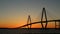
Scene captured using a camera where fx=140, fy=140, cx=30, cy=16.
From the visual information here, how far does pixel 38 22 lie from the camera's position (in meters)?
16.1

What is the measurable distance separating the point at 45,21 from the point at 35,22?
120 cm

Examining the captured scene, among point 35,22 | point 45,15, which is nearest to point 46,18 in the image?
point 45,15

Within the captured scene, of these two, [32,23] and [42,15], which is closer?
[42,15]

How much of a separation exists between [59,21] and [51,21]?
3.14 feet

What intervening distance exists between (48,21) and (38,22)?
149 centimetres

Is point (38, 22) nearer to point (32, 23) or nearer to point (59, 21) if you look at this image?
Result: point (32, 23)

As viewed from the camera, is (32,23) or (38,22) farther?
(32,23)

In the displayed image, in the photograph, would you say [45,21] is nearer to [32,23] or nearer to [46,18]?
[46,18]

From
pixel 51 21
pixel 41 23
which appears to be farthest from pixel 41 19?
pixel 51 21

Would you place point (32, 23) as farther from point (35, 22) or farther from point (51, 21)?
point (51, 21)

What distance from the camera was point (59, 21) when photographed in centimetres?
1686

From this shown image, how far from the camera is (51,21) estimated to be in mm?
17094

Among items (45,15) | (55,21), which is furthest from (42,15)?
(55,21)

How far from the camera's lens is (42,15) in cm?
1611
